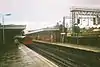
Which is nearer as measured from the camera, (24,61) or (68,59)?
(24,61)

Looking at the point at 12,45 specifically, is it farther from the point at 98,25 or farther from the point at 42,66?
the point at 42,66

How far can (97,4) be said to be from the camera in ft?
13.2

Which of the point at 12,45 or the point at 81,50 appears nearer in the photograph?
the point at 81,50

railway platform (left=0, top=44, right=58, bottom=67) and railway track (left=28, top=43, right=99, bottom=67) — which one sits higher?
railway platform (left=0, top=44, right=58, bottom=67)

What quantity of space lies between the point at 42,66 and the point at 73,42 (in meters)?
6.49

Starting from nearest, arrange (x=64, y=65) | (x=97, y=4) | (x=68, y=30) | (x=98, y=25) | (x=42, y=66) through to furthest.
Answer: (x=42, y=66) → (x=97, y=4) → (x=64, y=65) → (x=98, y=25) → (x=68, y=30)

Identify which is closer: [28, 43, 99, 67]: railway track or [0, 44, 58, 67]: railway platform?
[0, 44, 58, 67]: railway platform

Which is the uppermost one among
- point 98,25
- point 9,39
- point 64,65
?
point 98,25

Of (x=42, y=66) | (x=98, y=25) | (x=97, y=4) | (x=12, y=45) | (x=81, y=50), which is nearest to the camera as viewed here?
(x=42, y=66)

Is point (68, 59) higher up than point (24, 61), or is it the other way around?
point (24, 61)

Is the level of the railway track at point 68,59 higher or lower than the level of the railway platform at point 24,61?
lower

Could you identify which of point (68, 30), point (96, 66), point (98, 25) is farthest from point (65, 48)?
point (96, 66)

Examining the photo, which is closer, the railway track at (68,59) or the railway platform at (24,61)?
the railway platform at (24,61)

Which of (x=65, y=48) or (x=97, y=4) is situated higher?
(x=97, y=4)
